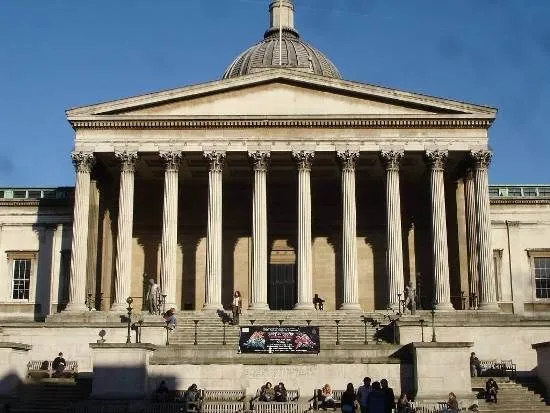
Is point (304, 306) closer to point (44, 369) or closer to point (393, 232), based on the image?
point (393, 232)

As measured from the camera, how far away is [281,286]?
1992 inches

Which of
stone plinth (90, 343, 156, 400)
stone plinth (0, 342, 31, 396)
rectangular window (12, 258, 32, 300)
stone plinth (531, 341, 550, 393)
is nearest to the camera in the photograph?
stone plinth (90, 343, 156, 400)

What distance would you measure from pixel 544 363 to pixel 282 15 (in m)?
49.8

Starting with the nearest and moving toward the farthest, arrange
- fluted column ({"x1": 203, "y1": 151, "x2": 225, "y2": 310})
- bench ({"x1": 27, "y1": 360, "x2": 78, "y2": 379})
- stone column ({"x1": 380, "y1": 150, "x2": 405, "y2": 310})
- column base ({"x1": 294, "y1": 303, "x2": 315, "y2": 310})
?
bench ({"x1": 27, "y1": 360, "x2": 78, "y2": 379}) → column base ({"x1": 294, "y1": 303, "x2": 315, "y2": 310}) → stone column ({"x1": 380, "y1": 150, "x2": 405, "y2": 310}) → fluted column ({"x1": 203, "y1": 151, "x2": 225, "y2": 310})

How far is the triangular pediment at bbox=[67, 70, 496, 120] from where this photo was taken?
1766 inches

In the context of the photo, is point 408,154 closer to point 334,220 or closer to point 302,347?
point 334,220

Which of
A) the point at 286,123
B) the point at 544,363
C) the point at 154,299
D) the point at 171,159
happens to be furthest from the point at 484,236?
the point at 154,299

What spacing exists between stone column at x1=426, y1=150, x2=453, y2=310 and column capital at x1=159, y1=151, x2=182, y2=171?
550 inches

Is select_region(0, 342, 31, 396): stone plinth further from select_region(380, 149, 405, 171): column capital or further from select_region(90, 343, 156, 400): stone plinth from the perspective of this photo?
select_region(380, 149, 405, 171): column capital

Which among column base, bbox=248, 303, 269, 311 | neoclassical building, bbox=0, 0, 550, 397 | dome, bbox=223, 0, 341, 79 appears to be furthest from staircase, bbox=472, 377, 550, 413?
dome, bbox=223, 0, 341, 79

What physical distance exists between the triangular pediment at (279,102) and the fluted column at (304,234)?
2694mm

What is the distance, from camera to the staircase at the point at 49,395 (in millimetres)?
30578

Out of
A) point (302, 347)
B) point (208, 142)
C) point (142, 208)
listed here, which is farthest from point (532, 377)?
point (142, 208)

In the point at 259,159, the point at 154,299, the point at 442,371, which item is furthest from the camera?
the point at 259,159
